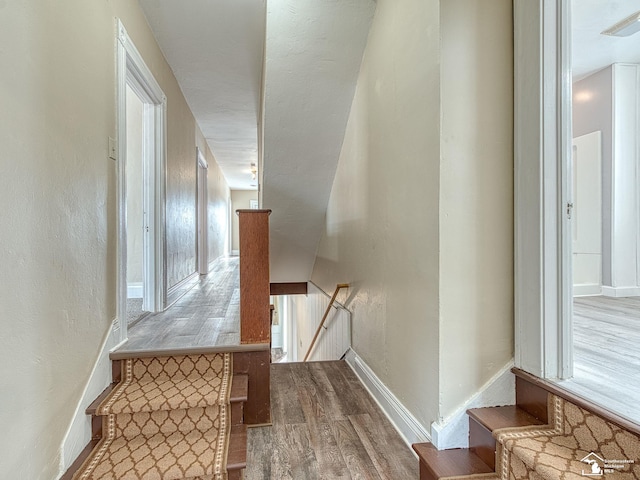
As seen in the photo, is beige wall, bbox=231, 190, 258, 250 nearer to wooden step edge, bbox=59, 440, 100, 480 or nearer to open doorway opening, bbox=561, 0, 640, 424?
open doorway opening, bbox=561, 0, 640, 424

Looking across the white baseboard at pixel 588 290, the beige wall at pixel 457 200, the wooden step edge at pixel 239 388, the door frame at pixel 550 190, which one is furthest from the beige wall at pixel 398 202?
the white baseboard at pixel 588 290

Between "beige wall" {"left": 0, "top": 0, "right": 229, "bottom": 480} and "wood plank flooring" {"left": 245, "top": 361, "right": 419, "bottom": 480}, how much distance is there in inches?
37.8

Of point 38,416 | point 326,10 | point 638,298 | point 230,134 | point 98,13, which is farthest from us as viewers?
point 230,134

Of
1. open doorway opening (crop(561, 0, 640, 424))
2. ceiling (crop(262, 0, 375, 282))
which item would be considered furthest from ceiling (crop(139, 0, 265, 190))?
open doorway opening (crop(561, 0, 640, 424))

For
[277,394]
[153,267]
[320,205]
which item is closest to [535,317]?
[277,394]

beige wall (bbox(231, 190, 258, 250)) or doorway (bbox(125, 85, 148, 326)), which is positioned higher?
beige wall (bbox(231, 190, 258, 250))

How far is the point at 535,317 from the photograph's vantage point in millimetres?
1482

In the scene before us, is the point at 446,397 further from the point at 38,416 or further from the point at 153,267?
the point at 153,267

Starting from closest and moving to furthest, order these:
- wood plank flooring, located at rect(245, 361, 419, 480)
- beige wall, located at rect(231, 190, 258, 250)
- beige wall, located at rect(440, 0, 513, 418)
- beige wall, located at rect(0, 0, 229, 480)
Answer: beige wall, located at rect(0, 0, 229, 480) < beige wall, located at rect(440, 0, 513, 418) < wood plank flooring, located at rect(245, 361, 419, 480) < beige wall, located at rect(231, 190, 258, 250)

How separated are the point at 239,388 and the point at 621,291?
4017mm

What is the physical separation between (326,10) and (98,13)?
1.40m

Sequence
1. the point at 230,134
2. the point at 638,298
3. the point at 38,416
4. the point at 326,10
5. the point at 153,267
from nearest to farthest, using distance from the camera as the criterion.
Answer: the point at 38,416, the point at 326,10, the point at 153,267, the point at 638,298, the point at 230,134

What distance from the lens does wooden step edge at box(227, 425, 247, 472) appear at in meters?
1.55

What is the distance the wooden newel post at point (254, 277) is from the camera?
2113 mm
